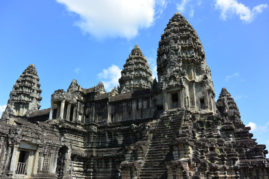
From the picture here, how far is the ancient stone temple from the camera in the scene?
18.2m

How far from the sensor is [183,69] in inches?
1095

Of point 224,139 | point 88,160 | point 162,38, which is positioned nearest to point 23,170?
point 88,160

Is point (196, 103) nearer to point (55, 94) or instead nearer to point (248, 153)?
point (248, 153)

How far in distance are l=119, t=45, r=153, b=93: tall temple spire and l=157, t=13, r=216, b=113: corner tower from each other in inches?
761

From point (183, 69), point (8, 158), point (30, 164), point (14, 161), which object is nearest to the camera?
point (8, 158)

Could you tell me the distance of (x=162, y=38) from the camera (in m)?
31.0

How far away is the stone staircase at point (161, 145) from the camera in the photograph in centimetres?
1792

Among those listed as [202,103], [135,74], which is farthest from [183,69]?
[135,74]

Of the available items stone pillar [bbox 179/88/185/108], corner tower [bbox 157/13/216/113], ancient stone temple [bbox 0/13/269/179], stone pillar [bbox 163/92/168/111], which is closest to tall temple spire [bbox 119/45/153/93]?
ancient stone temple [bbox 0/13/269/179]

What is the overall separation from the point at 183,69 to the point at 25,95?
3100 centimetres

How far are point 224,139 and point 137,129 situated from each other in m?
8.57

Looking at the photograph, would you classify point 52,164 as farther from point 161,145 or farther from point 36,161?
point 161,145

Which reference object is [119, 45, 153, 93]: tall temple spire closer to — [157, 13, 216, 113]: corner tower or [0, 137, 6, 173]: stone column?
[157, 13, 216, 113]: corner tower

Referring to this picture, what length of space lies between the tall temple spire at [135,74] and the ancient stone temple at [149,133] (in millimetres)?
15625
